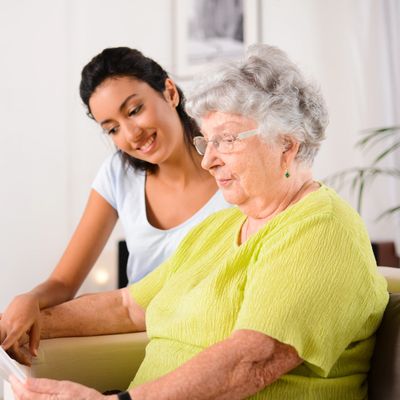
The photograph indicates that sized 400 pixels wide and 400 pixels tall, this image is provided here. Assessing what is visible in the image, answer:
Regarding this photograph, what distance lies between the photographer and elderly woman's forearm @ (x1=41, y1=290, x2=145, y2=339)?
188cm

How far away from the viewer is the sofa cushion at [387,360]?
1325mm

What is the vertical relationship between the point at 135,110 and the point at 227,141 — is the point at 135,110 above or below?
above

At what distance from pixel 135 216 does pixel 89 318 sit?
0.47 m

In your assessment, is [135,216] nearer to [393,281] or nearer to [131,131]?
[131,131]

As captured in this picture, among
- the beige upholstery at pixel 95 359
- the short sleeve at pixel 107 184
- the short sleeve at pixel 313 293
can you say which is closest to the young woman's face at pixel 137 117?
the short sleeve at pixel 107 184

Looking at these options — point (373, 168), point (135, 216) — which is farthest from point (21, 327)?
point (373, 168)

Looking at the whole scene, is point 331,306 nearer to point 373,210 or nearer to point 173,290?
point 173,290

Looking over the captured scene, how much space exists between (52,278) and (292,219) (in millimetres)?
967

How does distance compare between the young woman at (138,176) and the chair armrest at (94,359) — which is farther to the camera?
the young woman at (138,176)

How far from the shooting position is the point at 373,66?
387cm

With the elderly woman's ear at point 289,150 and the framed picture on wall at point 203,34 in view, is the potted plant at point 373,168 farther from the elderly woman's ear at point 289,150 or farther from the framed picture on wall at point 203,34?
the elderly woman's ear at point 289,150

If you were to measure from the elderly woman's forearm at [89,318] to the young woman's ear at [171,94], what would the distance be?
2.05 feet

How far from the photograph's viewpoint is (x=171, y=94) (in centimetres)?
220

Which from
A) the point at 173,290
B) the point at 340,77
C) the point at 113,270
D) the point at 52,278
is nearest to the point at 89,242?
the point at 52,278
